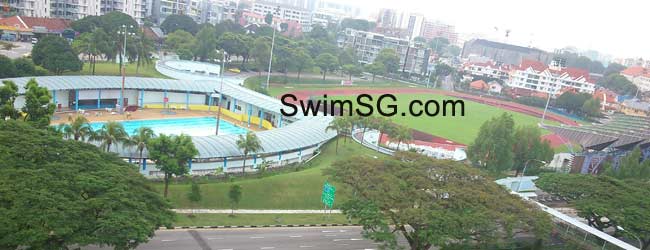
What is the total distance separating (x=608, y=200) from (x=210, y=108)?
40.7 m

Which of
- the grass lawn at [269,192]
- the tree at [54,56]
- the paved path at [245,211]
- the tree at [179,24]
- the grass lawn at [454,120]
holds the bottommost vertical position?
the paved path at [245,211]

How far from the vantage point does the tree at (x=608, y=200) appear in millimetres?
29188

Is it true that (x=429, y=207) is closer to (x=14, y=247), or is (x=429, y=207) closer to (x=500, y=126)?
(x=14, y=247)

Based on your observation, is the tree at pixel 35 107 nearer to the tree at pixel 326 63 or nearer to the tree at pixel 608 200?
the tree at pixel 608 200

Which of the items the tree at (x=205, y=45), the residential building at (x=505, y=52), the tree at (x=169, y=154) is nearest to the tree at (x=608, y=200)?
the tree at (x=169, y=154)

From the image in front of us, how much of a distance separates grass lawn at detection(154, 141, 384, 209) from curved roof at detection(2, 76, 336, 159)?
2.77 meters

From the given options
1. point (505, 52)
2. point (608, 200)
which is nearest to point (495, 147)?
point (608, 200)

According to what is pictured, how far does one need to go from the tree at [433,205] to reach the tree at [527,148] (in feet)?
62.2

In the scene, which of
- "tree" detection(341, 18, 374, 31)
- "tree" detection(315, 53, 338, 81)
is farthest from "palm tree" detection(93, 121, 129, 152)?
"tree" detection(341, 18, 374, 31)

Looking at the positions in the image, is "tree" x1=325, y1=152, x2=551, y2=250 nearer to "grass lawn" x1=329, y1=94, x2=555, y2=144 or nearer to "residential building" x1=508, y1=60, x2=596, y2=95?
"grass lawn" x1=329, y1=94, x2=555, y2=144

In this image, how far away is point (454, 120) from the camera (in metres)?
71.6

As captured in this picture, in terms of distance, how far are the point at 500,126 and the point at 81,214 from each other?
1364 inches

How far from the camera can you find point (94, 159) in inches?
898

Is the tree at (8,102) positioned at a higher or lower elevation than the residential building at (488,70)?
lower
